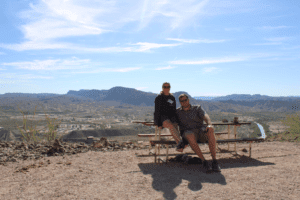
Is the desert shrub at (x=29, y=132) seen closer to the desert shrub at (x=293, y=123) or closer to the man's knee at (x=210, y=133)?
the man's knee at (x=210, y=133)

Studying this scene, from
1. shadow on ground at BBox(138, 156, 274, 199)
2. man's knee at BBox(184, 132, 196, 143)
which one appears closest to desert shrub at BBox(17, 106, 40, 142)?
shadow on ground at BBox(138, 156, 274, 199)

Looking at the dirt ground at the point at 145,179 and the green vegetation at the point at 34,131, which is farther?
the green vegetation at the point at 34,131

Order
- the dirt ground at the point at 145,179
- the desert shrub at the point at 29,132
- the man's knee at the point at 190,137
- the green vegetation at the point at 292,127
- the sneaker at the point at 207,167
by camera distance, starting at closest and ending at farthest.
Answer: the dirt ground at the point at 145,179 → the sneaker at the point at 207,167 → the man's knee at the point at 190,137 → the desert shrub at the point at 29,132 → the green vegetation at the point at 292,127

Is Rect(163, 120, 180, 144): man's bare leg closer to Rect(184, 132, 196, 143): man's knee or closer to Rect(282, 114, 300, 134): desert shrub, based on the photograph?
Result: Rect(184, 132, 196, 143): man's knee

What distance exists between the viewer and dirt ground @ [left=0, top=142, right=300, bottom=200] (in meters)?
3.59

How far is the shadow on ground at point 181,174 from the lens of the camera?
12.7ft

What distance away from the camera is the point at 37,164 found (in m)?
5.35

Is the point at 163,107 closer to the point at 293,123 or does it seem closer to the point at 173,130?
the point at 173,130

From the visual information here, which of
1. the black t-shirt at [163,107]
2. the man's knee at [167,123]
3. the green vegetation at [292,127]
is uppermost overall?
the black t-shirt at [163,107]

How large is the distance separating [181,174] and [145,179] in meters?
Answer: 0.73

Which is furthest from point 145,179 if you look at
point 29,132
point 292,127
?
point 292,127

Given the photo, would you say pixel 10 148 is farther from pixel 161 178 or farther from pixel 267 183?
pixel 267 183

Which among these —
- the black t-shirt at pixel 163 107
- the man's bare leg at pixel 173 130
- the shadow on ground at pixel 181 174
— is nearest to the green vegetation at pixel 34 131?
the black t-shirt at pixel 163 107

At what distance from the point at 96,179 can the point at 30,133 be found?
16.4ft
